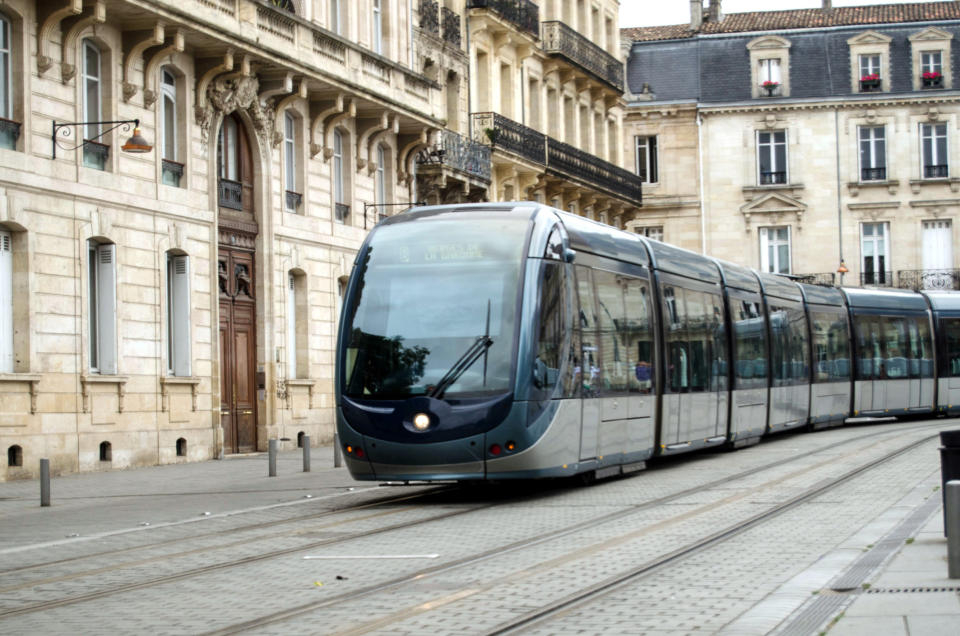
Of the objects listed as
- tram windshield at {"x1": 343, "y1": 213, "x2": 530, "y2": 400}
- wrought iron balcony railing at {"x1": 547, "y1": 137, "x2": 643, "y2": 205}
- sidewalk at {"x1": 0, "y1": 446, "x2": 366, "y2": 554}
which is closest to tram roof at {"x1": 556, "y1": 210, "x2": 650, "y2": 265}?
tram windshield at {"x1": 343, "y1": 213, "x2": 530, "y2": 400}

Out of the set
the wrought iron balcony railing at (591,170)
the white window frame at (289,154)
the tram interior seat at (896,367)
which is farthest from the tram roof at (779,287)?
the wrought iron balcony railing at (591,170)

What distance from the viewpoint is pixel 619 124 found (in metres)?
59.7

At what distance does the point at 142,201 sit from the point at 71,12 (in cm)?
368

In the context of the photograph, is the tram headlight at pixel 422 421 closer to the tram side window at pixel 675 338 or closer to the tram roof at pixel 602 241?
the tram roof at pixel 602 241

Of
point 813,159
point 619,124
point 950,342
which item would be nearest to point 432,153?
point 950,342

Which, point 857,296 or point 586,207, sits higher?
point 586,207

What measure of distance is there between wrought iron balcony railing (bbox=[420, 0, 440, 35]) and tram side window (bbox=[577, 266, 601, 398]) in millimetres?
22164

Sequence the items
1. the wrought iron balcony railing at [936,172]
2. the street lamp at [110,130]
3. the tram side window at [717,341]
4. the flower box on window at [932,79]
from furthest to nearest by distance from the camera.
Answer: the flower box on window at [932,79] < the wrought iron balcony railing at [936,172] < the tram side window at [717,341] < the street lamp at [110,130]

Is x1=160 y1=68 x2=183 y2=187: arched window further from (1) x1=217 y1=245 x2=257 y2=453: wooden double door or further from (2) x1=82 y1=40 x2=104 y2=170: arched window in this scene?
(1) x1=217 y1=245 x2=257 y2=453: wooden double door

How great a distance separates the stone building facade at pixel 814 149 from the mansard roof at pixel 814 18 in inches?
9.6

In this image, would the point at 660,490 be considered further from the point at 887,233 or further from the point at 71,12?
the point at 887,233

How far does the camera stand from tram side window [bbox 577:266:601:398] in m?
18.5

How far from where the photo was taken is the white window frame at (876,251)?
211 ft

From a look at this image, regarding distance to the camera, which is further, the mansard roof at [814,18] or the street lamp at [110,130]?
the mansard roof at [814,18]
